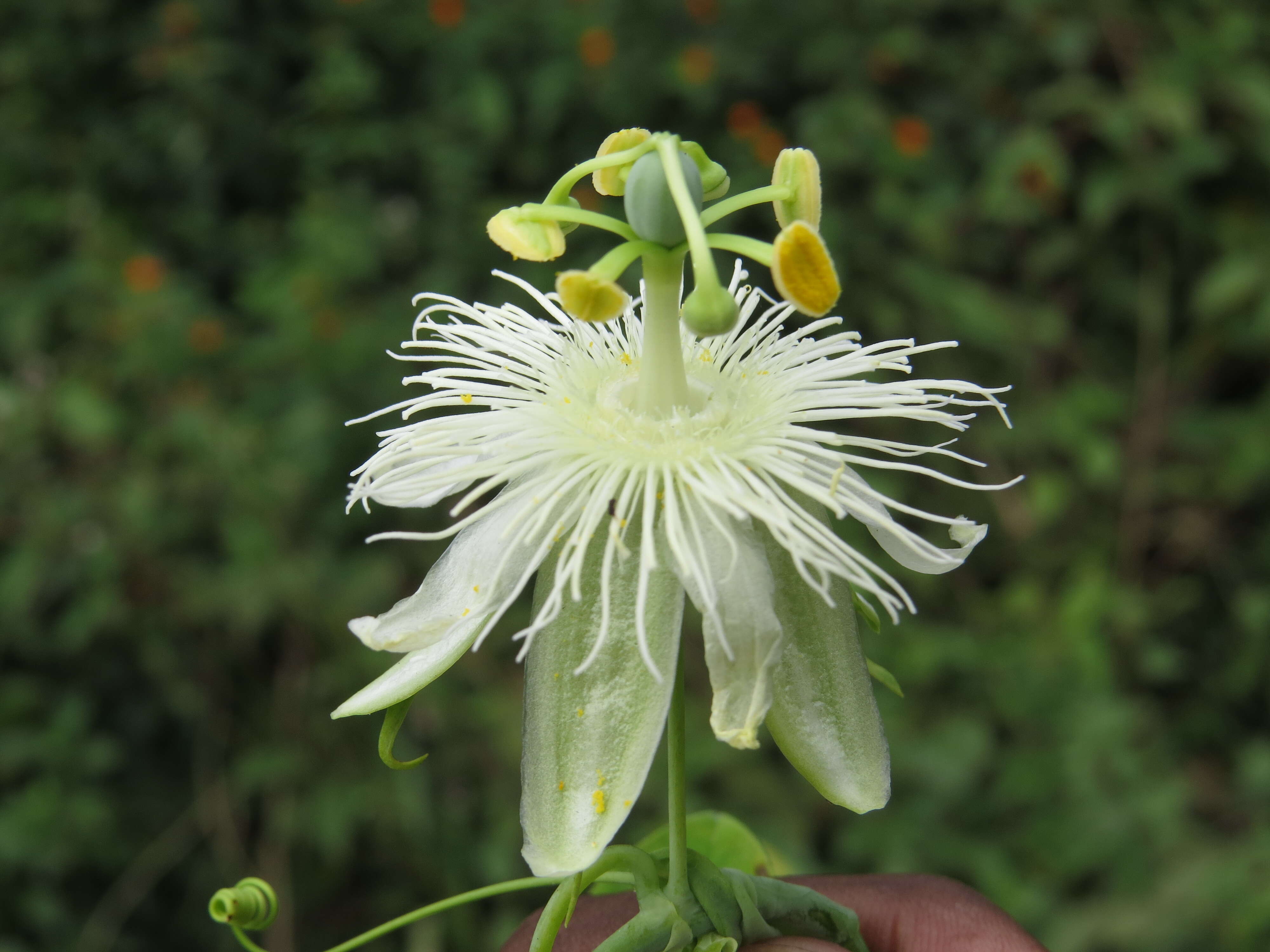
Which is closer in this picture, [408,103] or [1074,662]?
[1074,662]

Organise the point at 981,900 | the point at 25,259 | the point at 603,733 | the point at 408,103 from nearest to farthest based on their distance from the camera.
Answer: the point at 603,733, the point at 981,900, the point at 25,259, the point at 408,103

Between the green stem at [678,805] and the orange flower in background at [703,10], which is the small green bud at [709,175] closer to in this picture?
the green stem at [678,805]

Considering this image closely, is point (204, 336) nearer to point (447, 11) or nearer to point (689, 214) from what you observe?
point (447, 11)

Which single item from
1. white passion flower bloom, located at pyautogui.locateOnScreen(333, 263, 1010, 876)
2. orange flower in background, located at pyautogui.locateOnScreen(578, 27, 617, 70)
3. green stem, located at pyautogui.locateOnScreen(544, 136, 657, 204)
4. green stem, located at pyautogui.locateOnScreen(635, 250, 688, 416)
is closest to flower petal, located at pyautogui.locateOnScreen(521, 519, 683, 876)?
white passion flower bloom, located at pyautogui.locateOnScreen(333, 263, 1010, 876)

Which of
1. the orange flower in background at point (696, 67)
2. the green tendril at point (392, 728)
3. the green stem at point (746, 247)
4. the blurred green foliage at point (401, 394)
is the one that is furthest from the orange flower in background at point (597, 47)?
the green tendril at point (392, 728)

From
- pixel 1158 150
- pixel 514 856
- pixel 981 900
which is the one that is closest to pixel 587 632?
pixel 981 900

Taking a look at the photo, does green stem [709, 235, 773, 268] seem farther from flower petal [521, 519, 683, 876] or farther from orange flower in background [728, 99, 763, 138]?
orange flower in background [728, 99, 763, 138]

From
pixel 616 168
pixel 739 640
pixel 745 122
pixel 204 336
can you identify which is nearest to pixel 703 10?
pixel 745 122

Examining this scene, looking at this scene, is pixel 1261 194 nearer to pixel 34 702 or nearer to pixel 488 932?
pixel 488 932
